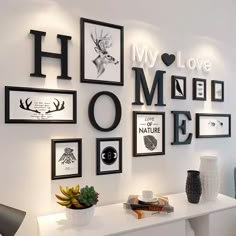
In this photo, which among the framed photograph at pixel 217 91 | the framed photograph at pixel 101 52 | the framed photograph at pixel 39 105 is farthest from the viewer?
the framed photograph at pixel 217 91

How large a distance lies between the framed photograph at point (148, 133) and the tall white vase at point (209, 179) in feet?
1.19

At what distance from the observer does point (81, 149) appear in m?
1.81

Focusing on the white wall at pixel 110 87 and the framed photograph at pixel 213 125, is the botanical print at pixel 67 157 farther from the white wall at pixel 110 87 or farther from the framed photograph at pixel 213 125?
A: the framed photograph at pixel 213 125

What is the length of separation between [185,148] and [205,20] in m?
1.26

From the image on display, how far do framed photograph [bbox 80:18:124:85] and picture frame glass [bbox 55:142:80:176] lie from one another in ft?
1.59

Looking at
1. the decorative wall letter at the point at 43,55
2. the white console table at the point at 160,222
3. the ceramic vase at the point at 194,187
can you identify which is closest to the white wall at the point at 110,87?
the decorative wall letter at the point at 43,55

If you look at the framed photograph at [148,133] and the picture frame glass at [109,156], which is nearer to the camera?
the picture frame glass at [109,156]

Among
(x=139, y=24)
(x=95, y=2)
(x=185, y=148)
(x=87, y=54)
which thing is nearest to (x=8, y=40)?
(x=87, y=54)

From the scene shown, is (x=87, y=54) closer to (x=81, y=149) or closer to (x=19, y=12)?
(x=19, y=12)

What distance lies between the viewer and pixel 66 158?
175cm

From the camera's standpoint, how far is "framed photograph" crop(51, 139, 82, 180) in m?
1.72

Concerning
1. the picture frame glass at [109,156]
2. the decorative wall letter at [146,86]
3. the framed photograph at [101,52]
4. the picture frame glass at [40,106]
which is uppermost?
the framed photograph at [101,52]

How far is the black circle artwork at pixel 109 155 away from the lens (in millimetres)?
1901

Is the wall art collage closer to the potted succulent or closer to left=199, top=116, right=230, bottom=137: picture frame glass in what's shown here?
left=199, top=116, right=230, bottom=137: picture frame glass
